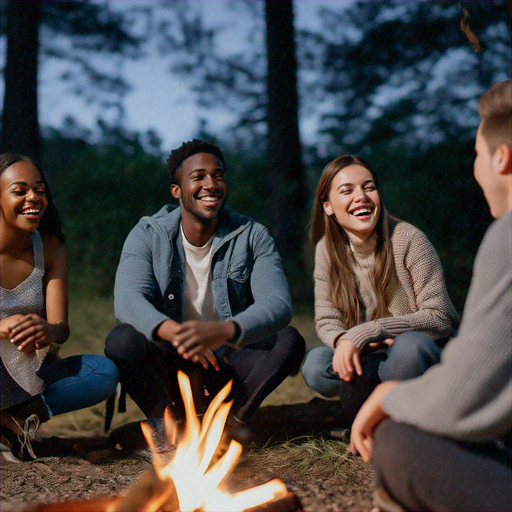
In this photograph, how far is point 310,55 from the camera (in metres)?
7.16

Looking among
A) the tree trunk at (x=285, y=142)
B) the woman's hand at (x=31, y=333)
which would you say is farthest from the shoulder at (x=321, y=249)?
the tree trunk at (x=285, y=142)

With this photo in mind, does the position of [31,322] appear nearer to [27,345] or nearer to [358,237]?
[27,345]

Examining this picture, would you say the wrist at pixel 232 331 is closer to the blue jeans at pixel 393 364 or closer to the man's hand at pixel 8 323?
→ the blue jeans at pixel 393 364

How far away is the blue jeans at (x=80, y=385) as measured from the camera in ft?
9.88

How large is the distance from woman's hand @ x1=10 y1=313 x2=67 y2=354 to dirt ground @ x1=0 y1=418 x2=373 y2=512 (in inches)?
23.5

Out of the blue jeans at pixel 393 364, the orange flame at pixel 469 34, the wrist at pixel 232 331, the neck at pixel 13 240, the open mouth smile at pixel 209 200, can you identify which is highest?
the orange flame at pixel 469 34

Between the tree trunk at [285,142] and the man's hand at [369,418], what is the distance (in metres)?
4.43

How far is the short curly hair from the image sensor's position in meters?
3.16

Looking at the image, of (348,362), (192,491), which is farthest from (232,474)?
(348,362)

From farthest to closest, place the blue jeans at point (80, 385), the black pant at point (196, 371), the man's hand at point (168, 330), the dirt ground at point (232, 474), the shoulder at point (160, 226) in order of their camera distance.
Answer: the shoulder at point (160, 226) < the blue jeans at point (80, 385) < the black pant at point (196, 371) < the man's hand at point (168, 330) < the dirt ground at point (232, 474)

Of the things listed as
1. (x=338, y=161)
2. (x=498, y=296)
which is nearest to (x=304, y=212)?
(x=338, y=161)

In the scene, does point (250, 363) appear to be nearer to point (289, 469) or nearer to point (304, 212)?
point (289, 469)

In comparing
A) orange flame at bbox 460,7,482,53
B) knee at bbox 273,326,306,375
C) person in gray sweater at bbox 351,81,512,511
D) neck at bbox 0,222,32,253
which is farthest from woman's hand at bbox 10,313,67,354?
orange flame at bbox 460,7,482,53

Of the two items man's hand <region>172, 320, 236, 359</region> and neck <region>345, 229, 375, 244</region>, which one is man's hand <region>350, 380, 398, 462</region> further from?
neck <region>345, 229, 375, 244</region>
